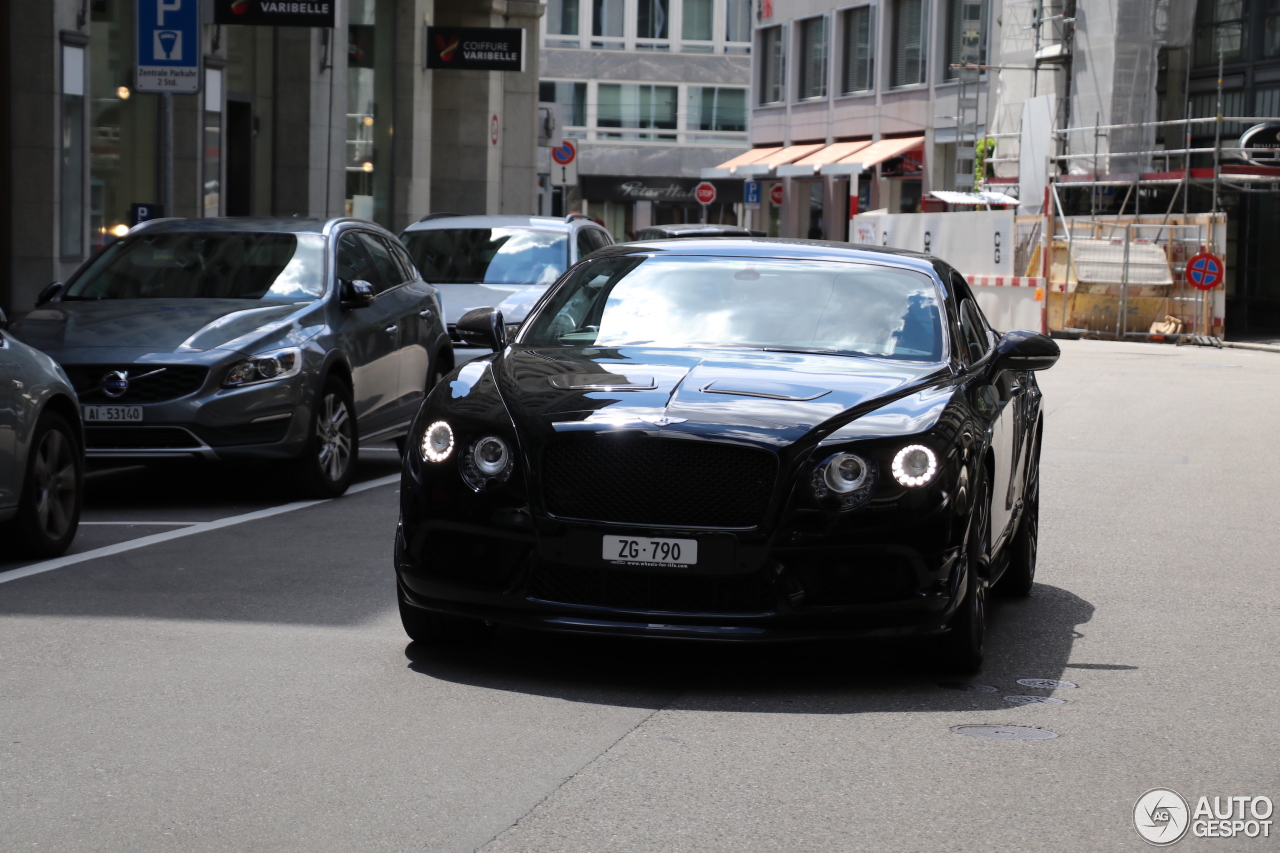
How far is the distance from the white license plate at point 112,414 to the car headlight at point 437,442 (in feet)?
14.5

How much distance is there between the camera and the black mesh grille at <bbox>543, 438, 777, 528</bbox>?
6008 mm

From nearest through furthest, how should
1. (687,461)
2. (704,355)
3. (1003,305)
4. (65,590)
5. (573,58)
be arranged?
1. (687,461)
2. (704,355)
3. (65,590)
4. (1003,305)
5. (573,58)

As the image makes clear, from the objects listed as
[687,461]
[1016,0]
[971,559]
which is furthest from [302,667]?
[1016,0]

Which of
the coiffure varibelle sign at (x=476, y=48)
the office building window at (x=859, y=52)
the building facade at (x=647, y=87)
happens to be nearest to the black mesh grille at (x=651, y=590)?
the coiffure varibelle sign at (x=476, y=48)

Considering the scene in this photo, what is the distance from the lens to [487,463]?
6.23 metres

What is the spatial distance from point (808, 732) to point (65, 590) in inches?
142

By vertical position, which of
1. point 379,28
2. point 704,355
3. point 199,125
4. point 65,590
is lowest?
point 65,590

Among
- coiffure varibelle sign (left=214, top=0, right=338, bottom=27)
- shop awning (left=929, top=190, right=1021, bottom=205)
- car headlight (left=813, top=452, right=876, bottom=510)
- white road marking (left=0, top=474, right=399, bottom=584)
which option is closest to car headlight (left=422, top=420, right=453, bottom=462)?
car headlight (left=813, top=452, right=876, bottom=510)

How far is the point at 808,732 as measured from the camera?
566 centimetres

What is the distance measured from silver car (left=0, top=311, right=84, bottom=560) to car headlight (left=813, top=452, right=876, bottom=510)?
3.91 meters

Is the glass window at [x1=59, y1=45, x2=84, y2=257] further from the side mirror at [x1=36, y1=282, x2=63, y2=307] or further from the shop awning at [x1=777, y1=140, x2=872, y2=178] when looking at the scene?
the shop awning at [x1=777, y1=140, x2=872, y2=178]

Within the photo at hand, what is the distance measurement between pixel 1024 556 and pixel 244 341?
4.71 m

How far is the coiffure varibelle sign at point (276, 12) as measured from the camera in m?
22.0

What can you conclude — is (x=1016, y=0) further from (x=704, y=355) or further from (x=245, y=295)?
(x=704, y=355)
